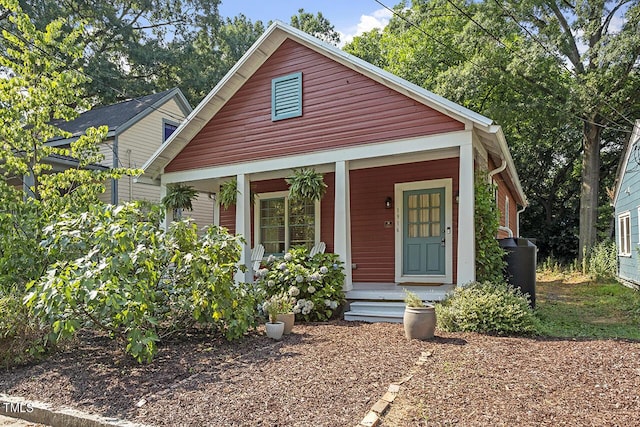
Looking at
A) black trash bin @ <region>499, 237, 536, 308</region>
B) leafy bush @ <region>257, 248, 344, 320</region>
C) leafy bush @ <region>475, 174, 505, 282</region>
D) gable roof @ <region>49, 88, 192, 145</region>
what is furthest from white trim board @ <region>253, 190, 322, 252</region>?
gable roof @ <region>49, 88, 192, 145</region>

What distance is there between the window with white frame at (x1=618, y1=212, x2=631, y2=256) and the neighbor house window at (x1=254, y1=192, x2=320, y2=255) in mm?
8733

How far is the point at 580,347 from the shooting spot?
470 centimetres

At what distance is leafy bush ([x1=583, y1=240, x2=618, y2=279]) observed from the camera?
Answer: 1366cm

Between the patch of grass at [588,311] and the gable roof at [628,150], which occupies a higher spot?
the gable roof at [628,150]

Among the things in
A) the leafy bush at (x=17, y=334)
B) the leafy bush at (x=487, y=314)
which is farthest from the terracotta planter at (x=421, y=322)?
the leafy bush at (x=17, y=334)

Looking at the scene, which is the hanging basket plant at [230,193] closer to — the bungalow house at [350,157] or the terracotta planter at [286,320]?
the bungalow house at [350,157]

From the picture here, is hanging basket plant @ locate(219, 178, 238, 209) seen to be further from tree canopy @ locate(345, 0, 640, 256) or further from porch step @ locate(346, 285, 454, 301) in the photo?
tree canopy @ locate(345, 0, 640, 256)

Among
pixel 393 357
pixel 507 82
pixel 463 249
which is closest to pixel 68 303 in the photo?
pixel 393 357

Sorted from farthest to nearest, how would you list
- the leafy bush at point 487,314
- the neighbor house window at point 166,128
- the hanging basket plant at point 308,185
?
the neighbor house window at point 166,128
the hanging basket plant at point 308,185
the leafy bush at point 487,314

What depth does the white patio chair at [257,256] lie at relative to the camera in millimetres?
9148

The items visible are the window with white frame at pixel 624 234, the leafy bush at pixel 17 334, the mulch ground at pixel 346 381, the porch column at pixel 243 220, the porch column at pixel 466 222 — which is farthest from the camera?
the window with white frame at pixel 624 234

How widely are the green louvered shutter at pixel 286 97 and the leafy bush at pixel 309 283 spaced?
9.08 feet

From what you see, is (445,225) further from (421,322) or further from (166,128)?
(166,128)

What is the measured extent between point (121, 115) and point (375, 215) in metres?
10.5
